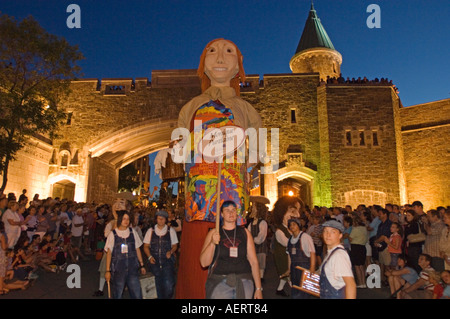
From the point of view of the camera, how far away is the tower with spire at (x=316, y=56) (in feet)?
77.9

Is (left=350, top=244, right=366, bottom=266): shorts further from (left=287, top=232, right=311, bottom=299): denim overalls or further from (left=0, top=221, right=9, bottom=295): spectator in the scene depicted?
(left=0, top=221, right=9, bottom=295): spectator

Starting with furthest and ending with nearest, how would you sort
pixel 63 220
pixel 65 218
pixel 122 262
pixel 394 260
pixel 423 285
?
1. pixel 65 218
2. pixel 63 220
3. pixel 394 260
4. pixel 423 285
5. pixel 122 262

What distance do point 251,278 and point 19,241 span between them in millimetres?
6828

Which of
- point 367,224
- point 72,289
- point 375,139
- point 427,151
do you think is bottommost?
point 72,289

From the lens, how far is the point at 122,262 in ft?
14.9

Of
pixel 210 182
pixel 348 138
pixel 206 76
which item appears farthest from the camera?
pixel 348 138

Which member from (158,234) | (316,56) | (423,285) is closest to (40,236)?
(158,234)

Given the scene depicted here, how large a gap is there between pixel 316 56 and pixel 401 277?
2001 centimetres

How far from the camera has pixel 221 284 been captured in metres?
2.87

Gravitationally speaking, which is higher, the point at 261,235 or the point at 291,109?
the point at 291,109

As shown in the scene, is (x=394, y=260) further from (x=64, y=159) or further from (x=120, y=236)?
(x=64, y=159)

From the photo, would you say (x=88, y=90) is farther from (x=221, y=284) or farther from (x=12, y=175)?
(x=221, y=284)
